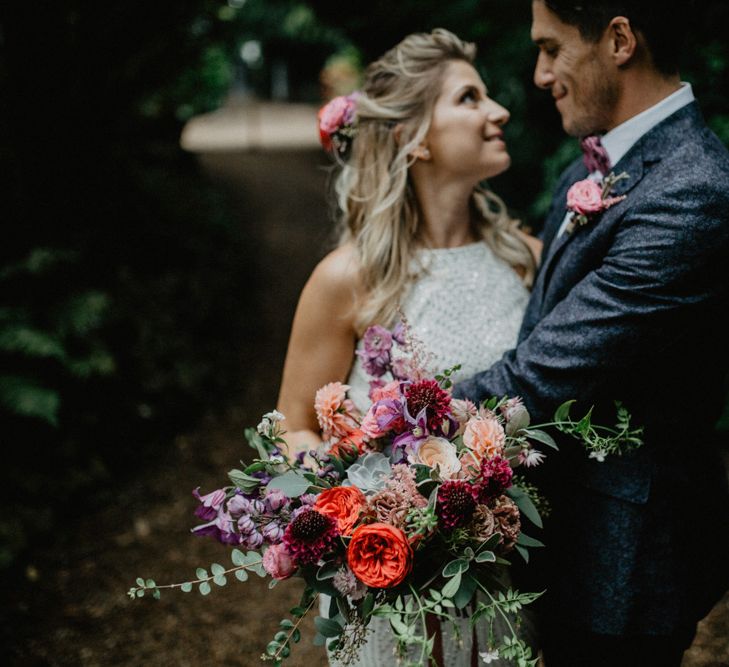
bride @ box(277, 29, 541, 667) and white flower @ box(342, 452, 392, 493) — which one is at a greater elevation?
bride @ box(277, 29, 541, 667)

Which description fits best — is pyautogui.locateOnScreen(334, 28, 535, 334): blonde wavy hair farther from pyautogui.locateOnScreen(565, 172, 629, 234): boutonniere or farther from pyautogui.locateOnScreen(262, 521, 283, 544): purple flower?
pyautogui.locateOnScreen(262, 521, 283, 544): purple flower

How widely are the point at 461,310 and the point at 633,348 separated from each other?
29.5 inches

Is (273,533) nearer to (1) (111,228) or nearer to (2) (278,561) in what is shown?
(2) (278,561)

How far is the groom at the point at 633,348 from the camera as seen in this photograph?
177cm

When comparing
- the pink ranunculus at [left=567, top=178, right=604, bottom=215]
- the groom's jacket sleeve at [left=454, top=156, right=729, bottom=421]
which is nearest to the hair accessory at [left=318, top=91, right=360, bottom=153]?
the pink ranunculus at [left=567, top=178, right=604, bottom=215]

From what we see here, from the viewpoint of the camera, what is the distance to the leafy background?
466cm

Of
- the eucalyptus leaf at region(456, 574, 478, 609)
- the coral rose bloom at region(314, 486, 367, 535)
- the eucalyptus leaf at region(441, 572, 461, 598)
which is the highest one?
the coral rose bloom at region(314, 486, 367, 535)

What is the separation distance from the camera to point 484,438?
4.97ft

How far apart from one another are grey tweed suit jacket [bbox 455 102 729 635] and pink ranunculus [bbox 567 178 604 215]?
0.14ft

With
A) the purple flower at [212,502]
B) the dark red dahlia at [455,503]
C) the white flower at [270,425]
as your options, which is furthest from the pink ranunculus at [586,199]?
the purple flower at [212,502]

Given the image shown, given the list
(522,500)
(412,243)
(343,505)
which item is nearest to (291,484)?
(343,505)

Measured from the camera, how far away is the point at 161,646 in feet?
12.1

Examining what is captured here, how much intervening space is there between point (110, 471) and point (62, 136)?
2.61 metres

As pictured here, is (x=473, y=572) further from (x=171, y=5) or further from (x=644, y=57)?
(x=171, y=5)
